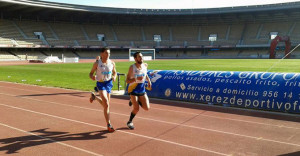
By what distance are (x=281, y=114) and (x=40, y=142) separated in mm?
6801

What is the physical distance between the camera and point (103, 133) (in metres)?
5.93

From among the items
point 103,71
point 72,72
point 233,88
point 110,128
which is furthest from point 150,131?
point 72,72

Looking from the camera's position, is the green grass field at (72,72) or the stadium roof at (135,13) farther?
the stadium roof at (135,13)

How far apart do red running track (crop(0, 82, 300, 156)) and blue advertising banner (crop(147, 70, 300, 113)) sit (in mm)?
395

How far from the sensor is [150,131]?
609 centimetres

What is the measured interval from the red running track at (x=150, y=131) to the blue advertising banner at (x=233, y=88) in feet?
1.30

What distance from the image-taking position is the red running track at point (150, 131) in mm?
4914

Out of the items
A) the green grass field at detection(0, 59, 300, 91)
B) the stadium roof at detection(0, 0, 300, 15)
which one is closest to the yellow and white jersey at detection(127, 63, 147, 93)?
the green grass field at detection(0, 59, 300, 91)

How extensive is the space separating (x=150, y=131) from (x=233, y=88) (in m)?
4.15

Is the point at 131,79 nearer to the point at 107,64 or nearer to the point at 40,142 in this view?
the point at 107,64

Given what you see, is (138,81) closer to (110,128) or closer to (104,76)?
(104,76)

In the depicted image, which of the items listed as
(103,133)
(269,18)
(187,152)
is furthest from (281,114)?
(269,18)

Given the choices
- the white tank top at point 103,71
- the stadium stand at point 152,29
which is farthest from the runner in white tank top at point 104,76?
the stadium stand at point 152,29

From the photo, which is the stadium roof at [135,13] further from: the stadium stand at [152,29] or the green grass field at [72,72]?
the green grass field at [72,72]
